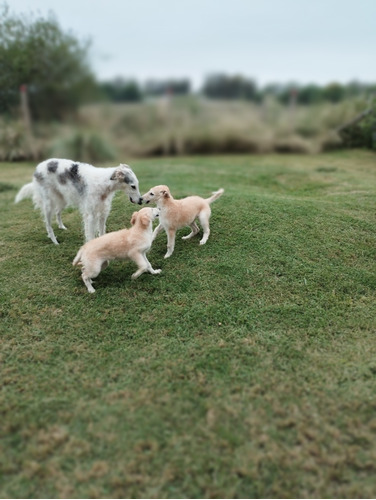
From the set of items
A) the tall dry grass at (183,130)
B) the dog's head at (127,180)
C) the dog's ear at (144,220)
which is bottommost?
the dog's ear at (144,220)

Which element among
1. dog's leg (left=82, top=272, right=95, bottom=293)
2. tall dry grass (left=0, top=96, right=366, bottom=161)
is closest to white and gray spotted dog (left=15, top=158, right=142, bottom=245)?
dog's leg (left=82, top=272, right=95, bottom=293)

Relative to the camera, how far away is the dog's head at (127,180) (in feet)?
15.5

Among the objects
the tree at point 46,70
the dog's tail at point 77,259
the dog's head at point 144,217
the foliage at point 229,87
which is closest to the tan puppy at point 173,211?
the dog's head at point 144,217

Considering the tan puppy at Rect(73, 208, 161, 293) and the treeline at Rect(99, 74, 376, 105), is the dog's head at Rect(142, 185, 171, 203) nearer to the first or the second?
the tan puppy at Rect(73, 208, 161, 293)

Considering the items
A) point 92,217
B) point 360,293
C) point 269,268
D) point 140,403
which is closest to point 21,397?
point 140,403

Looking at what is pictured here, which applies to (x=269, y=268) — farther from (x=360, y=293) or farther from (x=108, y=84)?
(x=108, y=84)

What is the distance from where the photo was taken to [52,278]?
4.79 metres

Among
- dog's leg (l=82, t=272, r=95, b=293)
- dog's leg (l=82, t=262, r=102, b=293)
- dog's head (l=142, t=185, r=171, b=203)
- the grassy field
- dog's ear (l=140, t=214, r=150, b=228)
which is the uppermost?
dog's head (l=142, t=185, r=171, b=203)

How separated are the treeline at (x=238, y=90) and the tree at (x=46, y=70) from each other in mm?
1002

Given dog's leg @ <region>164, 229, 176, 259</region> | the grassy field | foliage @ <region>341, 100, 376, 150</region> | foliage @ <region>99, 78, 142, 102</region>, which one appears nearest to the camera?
the grassy field

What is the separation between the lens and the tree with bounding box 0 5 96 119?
10.5 m

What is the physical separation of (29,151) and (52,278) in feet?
27.8

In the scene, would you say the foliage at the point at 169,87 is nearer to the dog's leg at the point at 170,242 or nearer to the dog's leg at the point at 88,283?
the dog's leg at the point at 170,242

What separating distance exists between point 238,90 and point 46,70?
282 inches
